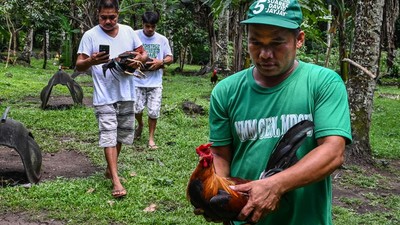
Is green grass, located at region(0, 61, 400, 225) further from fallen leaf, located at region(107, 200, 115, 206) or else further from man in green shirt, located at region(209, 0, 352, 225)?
man in green shirt, located at region(209, 0, 352, 225)

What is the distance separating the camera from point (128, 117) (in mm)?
6004

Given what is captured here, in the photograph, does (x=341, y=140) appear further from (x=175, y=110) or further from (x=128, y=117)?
(x=175, y=110)

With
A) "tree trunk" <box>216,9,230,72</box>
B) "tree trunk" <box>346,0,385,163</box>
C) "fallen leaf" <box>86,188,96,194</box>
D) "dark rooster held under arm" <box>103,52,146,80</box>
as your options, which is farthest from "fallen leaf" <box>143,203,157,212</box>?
"tree trunk" <box>216,9,230,72</box>

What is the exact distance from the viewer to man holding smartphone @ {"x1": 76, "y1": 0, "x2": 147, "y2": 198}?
18.5 ft

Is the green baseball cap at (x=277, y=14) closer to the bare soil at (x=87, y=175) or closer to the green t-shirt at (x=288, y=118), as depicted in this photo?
the green t-shirt at (x=288, y=118)

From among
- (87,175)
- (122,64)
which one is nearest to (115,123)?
(122,64)

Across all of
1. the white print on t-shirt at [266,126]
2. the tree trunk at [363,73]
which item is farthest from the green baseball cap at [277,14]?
the tree trunk at [363,73]

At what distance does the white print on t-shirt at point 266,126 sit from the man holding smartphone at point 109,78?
3.39 m

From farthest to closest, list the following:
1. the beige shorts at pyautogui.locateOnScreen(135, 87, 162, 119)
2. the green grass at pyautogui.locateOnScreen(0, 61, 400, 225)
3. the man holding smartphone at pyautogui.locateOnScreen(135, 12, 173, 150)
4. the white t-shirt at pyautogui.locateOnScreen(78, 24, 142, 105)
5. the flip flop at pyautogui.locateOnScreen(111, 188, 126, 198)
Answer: the beige shorts at pyautogui.locateOnScreen(135, 87, 162, 119)
the man holding smartphone at pyautogui.locateOnScreen(135, 12, 173, 150)
the white t-shirt at pyautogui.locateOnScreen(78, 24, 142, 105)
the flip flop at pyautogui.locateOnScreen(111, 188, 126, 198)
the green grass at pyautogui.locateOnScreen(0, 61, 400, 225)

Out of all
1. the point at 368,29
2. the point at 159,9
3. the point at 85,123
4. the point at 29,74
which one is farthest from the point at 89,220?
the point at 29,74

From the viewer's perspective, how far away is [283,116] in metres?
2.18

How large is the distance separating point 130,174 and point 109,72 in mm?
1262

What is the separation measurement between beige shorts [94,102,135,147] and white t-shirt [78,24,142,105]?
0.09 metres

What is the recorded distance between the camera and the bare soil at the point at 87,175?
561cm
